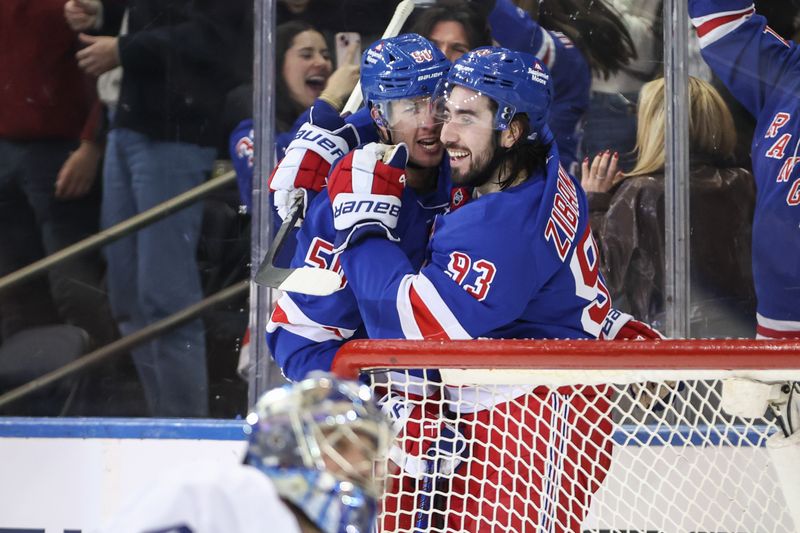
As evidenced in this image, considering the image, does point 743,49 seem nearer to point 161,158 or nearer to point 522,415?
point 522,415

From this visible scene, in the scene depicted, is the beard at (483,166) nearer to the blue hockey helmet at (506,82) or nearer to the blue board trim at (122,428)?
the blue hockey helmet at (506,82)

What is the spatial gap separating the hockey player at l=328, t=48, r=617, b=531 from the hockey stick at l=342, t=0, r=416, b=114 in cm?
60

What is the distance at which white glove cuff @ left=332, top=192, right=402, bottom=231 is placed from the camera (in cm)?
203

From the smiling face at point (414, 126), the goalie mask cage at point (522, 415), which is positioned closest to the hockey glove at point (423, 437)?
the goalie mask cage at point (522, 415)

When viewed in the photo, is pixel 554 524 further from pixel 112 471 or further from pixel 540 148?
pixel 112 471

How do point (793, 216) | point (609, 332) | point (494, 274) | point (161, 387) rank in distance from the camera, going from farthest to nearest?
1. point (161, 387)
2. point (793, 216)
3. point (609, 332)
4. point (494, 274)

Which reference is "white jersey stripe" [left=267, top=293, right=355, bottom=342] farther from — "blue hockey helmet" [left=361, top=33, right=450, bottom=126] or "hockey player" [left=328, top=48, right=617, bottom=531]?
"blue hockey helmet" [left=361, top=33, right=450, bottom=126]

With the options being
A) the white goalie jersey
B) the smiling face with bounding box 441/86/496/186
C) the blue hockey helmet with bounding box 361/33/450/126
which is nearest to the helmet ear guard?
the blue hockey helmet with bounding box 361/33/450/126

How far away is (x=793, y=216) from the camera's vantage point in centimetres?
284

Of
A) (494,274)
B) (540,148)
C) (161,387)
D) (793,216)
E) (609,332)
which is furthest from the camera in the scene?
(161,387)

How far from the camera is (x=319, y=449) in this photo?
1.11m

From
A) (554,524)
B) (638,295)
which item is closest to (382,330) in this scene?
(554,524)

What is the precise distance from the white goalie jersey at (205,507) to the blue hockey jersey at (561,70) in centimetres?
200

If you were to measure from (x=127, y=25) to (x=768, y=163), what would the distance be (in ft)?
5.35
